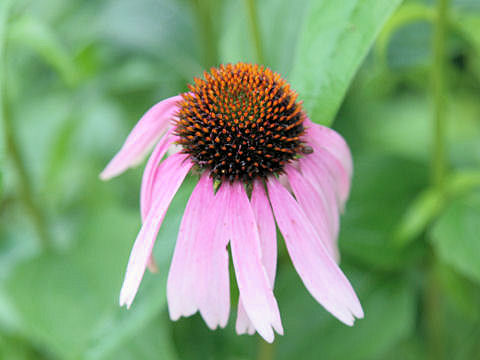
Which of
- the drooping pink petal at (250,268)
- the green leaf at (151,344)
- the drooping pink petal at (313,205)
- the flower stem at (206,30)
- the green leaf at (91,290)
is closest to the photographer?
the drooping pink petal at (250,268)

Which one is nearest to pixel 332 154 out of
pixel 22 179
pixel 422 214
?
pixel 422 214

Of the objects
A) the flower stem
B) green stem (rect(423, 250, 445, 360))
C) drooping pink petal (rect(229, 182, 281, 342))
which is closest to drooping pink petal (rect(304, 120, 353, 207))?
drooping pink petal (rect(229, 182, 281, 342))

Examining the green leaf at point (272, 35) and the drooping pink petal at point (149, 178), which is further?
the green leaf at point (272, 35)

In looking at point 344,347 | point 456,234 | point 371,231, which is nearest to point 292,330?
point 344,347

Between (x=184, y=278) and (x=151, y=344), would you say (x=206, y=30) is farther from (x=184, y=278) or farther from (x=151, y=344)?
(x=184, y=278)

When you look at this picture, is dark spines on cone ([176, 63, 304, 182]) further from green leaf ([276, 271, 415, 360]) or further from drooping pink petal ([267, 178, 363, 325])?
green leaf ([276, 271, 415, 360])

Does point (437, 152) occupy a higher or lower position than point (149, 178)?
lower

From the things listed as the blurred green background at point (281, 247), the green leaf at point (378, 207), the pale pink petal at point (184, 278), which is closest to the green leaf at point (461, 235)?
the blurred green background at point (281, 247)

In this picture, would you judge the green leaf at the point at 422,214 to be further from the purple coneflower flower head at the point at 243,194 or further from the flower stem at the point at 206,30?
the flower stem at the point at 206,30
